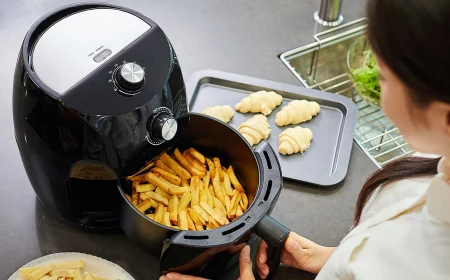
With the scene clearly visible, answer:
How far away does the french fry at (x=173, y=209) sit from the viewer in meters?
0.96

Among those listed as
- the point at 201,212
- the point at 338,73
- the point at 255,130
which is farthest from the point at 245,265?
the point at 338,73

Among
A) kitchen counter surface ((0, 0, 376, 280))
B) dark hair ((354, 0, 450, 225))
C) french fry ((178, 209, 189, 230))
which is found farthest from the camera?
kitchen counter surface ((0, 0, 376, 280))

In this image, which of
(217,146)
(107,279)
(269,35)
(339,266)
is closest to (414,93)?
(339,266)

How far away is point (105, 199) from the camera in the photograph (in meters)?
0.98

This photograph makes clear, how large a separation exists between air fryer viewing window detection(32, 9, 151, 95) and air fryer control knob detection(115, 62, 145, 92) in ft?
0.12

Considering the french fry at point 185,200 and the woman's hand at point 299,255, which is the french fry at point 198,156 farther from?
the woman's hand at point 299,255

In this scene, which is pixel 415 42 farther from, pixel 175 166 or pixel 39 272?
pixel 39 272

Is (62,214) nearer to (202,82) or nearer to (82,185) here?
(82,185)

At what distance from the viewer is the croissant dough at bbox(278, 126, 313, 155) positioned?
1172 millimetres

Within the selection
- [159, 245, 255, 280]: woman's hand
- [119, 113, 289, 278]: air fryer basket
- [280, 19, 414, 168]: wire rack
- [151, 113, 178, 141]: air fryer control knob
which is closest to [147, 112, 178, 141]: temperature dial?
[151, 113, 178, 141]: air fryer control knob

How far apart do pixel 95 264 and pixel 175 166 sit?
0.21 m

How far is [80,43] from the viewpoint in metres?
0.88

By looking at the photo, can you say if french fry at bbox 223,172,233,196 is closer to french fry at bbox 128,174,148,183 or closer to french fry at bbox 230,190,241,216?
french fry at bbox 230,190,241,216

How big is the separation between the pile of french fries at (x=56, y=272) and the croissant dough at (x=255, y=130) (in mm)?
400
